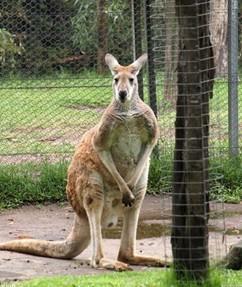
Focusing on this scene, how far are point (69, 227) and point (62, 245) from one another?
147cm

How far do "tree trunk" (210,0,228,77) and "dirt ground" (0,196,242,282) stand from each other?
191 centimetres

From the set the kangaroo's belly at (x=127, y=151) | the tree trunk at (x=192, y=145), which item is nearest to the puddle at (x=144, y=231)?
the kangaroo's belly at (x=127, y=151)

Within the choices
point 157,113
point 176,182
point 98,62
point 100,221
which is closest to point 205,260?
point 176,182

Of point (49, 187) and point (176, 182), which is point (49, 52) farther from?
point (176, 182)

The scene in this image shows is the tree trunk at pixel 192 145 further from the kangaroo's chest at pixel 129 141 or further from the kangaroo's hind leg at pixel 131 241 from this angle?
the kangaroo's chest at pixel 129 141

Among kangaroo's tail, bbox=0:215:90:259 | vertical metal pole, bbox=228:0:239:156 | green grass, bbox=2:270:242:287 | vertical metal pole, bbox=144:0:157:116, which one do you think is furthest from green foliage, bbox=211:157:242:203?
green grass, bbox=2:270:242:287

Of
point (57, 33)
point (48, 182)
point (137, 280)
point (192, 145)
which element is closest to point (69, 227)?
point (48, 182)

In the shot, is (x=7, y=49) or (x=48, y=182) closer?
(x=48, y=182)

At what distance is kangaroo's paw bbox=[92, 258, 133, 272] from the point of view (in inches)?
283

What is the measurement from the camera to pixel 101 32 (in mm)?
10789

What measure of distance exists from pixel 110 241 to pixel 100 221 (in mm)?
991

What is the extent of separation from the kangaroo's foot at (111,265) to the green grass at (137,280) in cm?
24

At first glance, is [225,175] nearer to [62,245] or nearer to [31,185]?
[31,185]

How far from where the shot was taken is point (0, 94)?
10906mm
